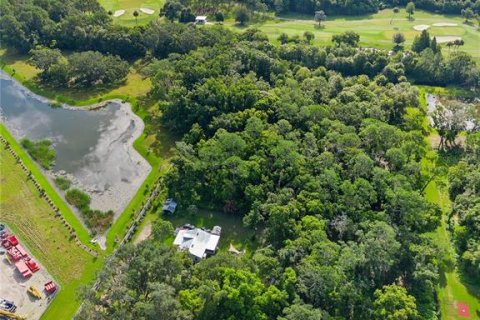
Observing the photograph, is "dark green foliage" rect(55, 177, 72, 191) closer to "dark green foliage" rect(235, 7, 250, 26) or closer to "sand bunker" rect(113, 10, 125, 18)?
"sand bunker" rect(113, 10, 125, 18)

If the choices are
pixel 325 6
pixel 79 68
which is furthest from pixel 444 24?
pixel 79 68

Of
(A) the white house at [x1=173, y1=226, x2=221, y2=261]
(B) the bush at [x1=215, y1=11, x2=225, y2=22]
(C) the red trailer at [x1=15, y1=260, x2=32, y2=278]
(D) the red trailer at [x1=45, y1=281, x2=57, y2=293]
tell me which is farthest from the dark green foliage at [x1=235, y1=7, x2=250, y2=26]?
(D) the red trailer at [x1=45, y1=281, x2=57, y2=293]

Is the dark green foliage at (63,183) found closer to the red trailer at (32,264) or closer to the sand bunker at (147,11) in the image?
the red trailer at (32,264)

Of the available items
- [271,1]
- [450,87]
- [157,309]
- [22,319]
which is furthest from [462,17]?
[22,319]

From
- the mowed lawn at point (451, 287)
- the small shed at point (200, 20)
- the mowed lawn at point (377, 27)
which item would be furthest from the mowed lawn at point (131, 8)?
the mowed lawn at point (451, 287)

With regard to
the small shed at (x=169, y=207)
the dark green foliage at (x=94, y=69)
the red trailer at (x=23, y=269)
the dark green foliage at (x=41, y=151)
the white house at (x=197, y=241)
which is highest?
the dark green foliage at (x=94, y=69)

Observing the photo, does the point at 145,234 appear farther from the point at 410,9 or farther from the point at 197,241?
the point at 410,9
